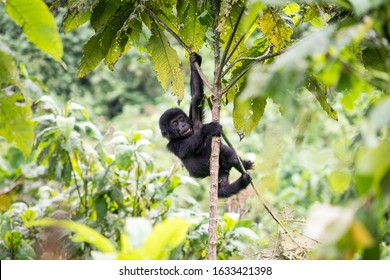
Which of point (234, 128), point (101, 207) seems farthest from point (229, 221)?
point (234, 128)

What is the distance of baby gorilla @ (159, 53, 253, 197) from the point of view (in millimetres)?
3580

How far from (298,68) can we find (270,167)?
0.99m

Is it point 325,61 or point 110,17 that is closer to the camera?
point 325,61

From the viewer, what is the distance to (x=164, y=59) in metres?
2.74

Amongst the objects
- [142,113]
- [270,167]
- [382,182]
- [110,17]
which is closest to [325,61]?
[382,182]

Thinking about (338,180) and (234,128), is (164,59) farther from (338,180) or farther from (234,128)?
(338,180)

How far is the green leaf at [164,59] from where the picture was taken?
2680 mm

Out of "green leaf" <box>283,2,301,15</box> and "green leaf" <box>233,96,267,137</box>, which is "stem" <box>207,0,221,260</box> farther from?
"green leaf" <box>283,2,301,15</box>

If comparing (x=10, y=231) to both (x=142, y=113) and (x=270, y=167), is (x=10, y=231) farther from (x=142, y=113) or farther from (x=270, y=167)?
(x=142, y=113)

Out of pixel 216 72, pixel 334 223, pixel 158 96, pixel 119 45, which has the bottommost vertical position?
pixel 334 223

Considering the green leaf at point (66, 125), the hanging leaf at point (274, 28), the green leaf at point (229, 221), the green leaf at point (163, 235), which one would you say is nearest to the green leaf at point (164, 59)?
the hanging leaf at point (274, 28)

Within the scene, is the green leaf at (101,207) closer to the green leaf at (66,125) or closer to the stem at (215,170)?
the green leaf at (66,125)

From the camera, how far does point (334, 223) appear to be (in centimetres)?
83

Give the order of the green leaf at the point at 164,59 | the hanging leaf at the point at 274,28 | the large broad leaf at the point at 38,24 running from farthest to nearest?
the green leaf at the point at 164,59 → the hanging leaf at the point at 274,28 → the large broad leaf at the point at 38,24
